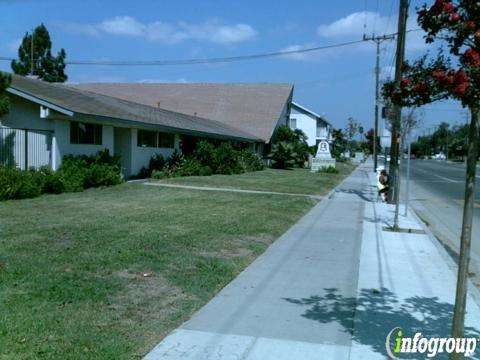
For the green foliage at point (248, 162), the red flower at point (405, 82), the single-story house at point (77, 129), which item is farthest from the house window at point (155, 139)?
the red flower at point (405, 82)

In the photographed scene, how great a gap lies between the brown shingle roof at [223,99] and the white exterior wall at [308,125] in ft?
110

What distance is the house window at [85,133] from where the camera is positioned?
19.2 m

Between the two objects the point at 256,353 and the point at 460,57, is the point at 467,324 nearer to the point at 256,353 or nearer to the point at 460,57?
the point at 256,353

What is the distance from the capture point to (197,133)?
2848cm

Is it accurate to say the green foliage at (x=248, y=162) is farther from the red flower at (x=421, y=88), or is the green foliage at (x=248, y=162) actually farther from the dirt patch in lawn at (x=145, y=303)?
the red flower at (x=421, y=88)

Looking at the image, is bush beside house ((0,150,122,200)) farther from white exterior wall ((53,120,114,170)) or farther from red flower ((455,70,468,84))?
red flower ((455,70,468,84))

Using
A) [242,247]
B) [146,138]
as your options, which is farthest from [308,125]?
[242,247]

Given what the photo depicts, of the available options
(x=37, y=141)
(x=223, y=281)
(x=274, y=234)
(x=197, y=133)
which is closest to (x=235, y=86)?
(x=197, y=133)

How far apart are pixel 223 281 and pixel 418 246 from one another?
5.04 m

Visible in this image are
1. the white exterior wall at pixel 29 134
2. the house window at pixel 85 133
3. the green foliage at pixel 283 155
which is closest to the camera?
the white exterior wall at pixel 29 134

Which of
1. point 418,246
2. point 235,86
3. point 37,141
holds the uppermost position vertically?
point 235,86

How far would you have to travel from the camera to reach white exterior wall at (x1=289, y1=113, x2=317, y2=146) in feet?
282

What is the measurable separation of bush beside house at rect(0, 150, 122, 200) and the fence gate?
0.74m

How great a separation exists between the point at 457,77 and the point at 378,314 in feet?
10.8
